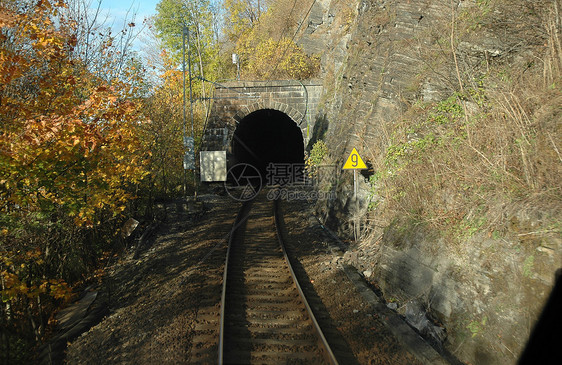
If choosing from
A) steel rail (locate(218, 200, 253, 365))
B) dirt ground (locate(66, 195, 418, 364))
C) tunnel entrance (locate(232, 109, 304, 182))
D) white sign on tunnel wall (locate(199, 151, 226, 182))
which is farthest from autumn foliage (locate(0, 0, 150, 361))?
tunnel entrance (locate(232, 109, 304, 182))

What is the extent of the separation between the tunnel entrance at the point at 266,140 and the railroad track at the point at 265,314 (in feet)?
48.3

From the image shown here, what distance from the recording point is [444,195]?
20.8 ft

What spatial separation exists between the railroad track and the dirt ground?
1.35ft

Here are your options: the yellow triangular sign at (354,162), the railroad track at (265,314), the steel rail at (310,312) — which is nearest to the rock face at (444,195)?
the yellow triangular sign at (354,162)

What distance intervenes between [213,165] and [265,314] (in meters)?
13.7

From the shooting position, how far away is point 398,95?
10.6 m

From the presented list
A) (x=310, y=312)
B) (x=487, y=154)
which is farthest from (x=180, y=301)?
(x=487, y=154)

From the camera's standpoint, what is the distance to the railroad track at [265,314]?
511 cm

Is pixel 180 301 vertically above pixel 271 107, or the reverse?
pixel 271 107

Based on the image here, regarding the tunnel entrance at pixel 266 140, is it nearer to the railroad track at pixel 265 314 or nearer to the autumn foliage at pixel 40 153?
the railroad track at pixel 265 314

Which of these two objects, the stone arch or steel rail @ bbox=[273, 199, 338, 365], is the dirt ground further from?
the stone arch

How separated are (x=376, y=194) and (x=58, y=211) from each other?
6.96 m

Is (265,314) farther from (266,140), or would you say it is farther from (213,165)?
(266,140)

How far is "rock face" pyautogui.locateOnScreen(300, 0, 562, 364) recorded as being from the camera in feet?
14.7
